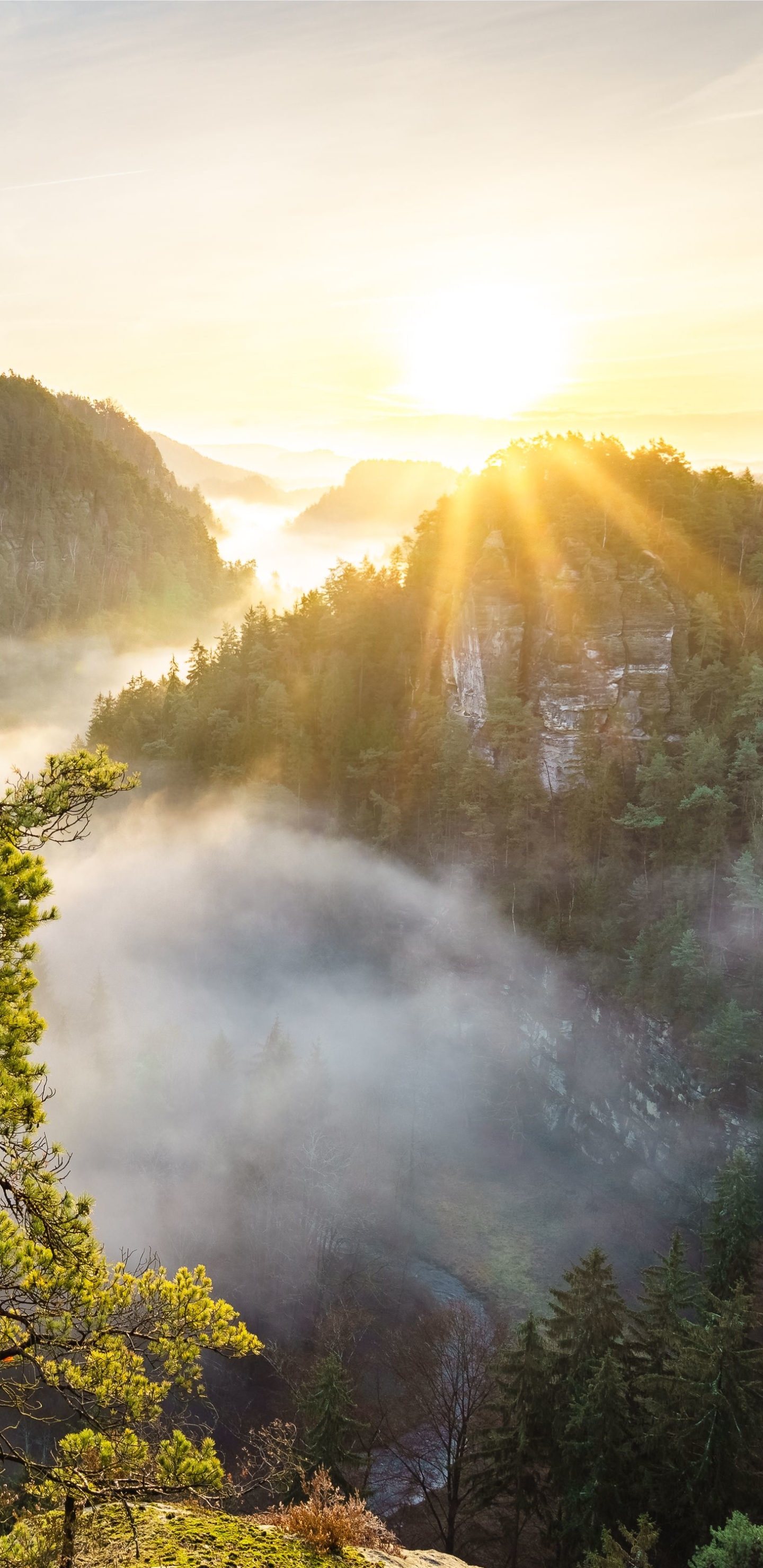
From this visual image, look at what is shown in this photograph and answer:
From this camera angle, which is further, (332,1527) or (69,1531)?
(332,1527)

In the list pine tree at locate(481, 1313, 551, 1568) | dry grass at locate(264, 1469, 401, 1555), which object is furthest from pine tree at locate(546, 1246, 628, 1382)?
dry grass at locate(264, 1469, 401, 1555)

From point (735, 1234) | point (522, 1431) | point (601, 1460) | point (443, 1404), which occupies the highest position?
point (735, 1234)

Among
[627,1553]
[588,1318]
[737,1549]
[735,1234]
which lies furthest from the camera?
[735,1234]

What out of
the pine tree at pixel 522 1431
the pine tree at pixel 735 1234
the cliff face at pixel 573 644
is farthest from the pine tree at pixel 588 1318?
the cliff face at pixel 573 644

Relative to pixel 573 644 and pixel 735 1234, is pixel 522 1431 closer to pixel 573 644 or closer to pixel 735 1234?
pixel 735 1234

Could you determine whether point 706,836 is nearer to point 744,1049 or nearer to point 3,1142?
point 744,1049

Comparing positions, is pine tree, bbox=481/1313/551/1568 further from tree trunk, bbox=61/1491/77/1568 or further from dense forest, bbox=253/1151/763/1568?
tree trunk, bbox=61/1491/77/1568

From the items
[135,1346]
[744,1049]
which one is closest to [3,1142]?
[135,1346]

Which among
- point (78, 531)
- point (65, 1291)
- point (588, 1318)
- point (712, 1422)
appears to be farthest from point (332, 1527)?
point (78, 531)
